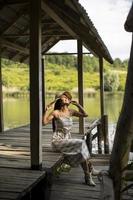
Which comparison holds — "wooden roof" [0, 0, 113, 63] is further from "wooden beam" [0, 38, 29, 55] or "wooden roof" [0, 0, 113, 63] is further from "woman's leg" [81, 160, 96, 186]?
"woman's leg" [81, 160, 96, 186]

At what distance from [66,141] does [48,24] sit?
15.3 feet

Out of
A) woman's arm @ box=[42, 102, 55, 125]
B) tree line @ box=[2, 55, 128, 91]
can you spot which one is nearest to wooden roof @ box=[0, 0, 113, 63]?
woman's arm @ box=[42, 102, 55, 125]

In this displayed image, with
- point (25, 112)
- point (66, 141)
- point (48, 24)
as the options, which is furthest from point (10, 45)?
point (25, 112)

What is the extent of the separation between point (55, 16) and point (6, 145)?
256 centimetres

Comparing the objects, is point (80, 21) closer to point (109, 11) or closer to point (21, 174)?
point (21, 174)

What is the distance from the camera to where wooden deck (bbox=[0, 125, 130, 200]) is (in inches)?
192

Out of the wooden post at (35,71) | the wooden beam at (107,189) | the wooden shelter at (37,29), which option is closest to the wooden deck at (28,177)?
the wooden shelter at (37,29)

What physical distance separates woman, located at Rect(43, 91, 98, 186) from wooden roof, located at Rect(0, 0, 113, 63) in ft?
4.04

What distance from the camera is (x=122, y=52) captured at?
10581 centimetres

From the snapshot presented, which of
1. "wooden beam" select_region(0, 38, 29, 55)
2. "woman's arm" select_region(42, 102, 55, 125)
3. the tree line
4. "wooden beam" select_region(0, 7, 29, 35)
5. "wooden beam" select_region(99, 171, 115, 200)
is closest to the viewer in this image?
"wooden beam" select_region(99, 171, 115, 200)

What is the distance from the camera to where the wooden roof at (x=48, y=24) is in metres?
6.09

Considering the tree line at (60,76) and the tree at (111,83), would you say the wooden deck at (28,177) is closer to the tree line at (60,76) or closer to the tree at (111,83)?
the tree line at (60,76)

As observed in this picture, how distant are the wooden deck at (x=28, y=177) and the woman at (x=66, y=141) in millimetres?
200

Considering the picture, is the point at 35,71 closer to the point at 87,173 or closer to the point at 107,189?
the point at 87,173
